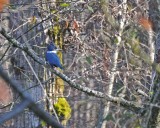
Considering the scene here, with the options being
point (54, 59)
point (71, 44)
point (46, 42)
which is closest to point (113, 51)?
point (71, 44)

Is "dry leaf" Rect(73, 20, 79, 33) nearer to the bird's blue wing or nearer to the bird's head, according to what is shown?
the bird's head

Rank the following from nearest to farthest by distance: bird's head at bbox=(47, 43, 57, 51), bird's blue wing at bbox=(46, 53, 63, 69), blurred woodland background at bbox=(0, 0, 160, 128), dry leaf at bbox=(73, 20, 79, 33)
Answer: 1. blurred woodland background at bbox=(0, 0, 160, 128)
2. bird's blue wing at bbox=(46, 53, 63, 69)
3. bird's head at bbox=(47, 43, 57, 51)
4. dry leaf at bbox=(73, 20, 79, 33)

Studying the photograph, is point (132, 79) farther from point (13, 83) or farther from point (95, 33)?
point (13, 83)

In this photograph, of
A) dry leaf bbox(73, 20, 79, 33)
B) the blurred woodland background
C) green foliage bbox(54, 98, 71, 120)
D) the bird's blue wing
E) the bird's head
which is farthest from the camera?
dry leaf bbox(73, 20, 79, 33)

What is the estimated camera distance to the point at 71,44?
6062 mm

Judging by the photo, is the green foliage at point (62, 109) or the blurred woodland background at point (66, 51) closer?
the blurred woodland background at point (66, 51)

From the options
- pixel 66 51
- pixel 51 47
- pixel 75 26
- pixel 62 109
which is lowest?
pixel 62 109

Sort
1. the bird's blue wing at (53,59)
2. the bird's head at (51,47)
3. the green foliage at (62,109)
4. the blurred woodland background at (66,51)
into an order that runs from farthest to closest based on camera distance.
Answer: the green foliage at (62,109), the bird's head at (51,47), the bird's blue wing at (53,59), the blurred woodland background at (66,51)

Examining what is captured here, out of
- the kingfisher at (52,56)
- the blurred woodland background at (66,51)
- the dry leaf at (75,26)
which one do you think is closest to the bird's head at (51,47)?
the kingfisher at (52,56)

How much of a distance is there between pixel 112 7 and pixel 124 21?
1.30 ft

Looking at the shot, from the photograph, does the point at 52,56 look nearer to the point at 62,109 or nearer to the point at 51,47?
the point at 51,47

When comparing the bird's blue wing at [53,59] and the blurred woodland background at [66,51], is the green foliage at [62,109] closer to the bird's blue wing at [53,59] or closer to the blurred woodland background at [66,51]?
the blurred woodland background at [66,51]

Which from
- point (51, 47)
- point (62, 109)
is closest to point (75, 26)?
point (51, 47)

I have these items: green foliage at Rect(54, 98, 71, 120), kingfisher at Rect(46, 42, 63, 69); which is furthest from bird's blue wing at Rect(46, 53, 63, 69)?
green foliage at Rect(54, 98, 71, 120)
